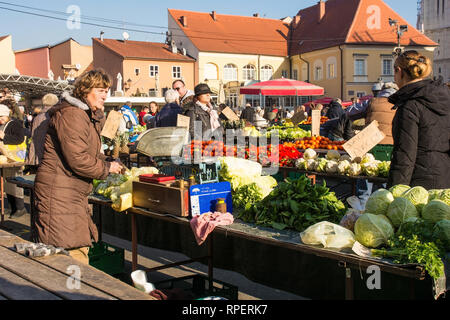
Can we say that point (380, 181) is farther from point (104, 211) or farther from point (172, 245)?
point (104, 211)

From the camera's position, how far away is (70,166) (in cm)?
325

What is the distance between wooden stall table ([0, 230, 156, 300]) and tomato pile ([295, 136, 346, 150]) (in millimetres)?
5488

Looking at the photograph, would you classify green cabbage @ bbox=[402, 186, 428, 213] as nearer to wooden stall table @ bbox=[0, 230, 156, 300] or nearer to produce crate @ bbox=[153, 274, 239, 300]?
produce crate @ bbox=[153, 274, 239, 300]

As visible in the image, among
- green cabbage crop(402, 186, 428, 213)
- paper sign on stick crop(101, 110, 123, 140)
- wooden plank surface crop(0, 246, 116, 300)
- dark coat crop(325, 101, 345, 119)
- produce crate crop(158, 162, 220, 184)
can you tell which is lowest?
wooden plank surface crop(0, 246, 116, 300)

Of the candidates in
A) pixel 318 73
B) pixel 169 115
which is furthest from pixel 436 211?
pixel 318 73

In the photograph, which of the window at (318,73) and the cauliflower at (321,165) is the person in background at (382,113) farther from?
the window at (318,73)

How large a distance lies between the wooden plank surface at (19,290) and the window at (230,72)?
42603mm

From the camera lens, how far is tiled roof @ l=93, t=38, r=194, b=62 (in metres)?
41.4

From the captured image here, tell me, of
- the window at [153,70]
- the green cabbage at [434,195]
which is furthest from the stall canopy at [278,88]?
the window at [153,70]

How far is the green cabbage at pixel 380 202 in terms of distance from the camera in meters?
2.90

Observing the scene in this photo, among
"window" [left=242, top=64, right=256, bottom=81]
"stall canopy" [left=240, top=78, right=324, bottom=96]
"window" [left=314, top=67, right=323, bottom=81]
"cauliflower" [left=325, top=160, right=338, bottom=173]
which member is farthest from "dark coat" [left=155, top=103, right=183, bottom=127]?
"window" [left=242, top=64, right=256, bottom=81]

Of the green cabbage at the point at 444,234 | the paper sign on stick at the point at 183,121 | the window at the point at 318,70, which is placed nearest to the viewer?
the green cabbage at the point at 444,234

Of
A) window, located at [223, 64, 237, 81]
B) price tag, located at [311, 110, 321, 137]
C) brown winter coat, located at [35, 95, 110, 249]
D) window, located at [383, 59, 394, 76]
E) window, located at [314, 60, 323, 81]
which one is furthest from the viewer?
window, located at [223, 64, 237, 81]

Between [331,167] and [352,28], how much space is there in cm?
3751
